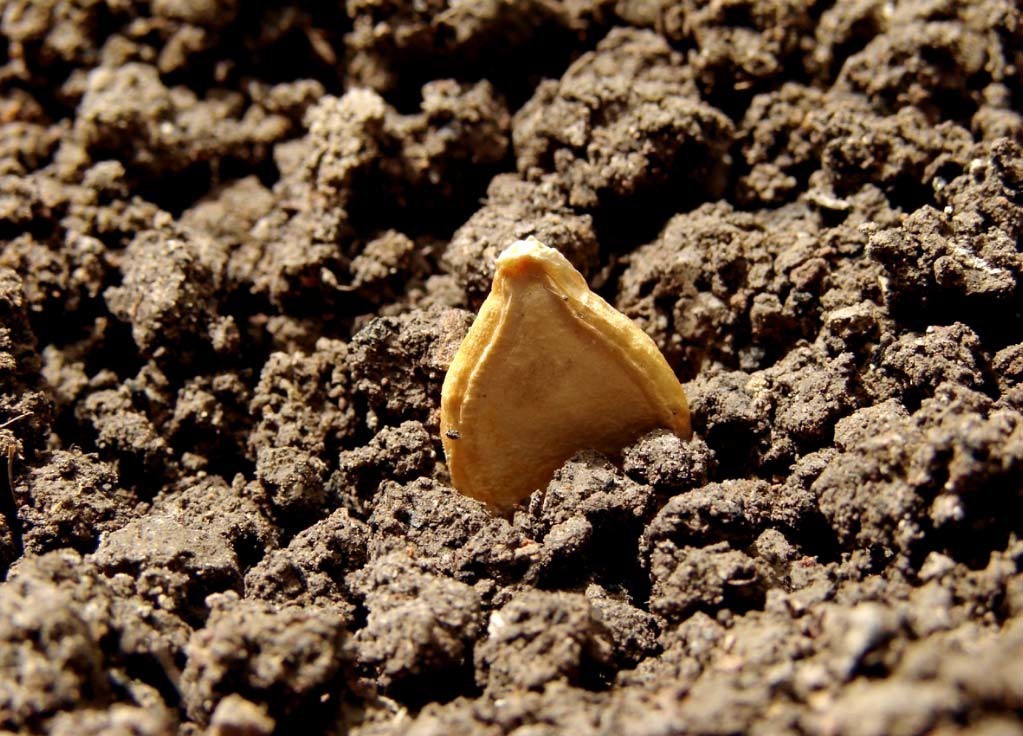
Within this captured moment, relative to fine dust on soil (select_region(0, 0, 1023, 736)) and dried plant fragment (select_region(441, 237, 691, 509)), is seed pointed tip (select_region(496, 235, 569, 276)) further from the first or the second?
fine dust on soil (select_region(0, 0, 1023, 736))

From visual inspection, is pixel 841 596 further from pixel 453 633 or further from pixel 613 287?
pixel 613 287

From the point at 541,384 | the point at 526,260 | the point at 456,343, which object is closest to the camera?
the point at 526,260

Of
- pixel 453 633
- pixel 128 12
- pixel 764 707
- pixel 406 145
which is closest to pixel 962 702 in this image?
pixel 764 707

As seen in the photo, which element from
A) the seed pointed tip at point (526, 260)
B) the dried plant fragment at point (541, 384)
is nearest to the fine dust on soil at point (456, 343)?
the dried plant fragment at point (541, 384)

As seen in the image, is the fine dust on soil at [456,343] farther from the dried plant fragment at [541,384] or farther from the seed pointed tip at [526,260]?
the seed pointed tip at [526,260]

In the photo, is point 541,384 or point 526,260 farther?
point 541,384
